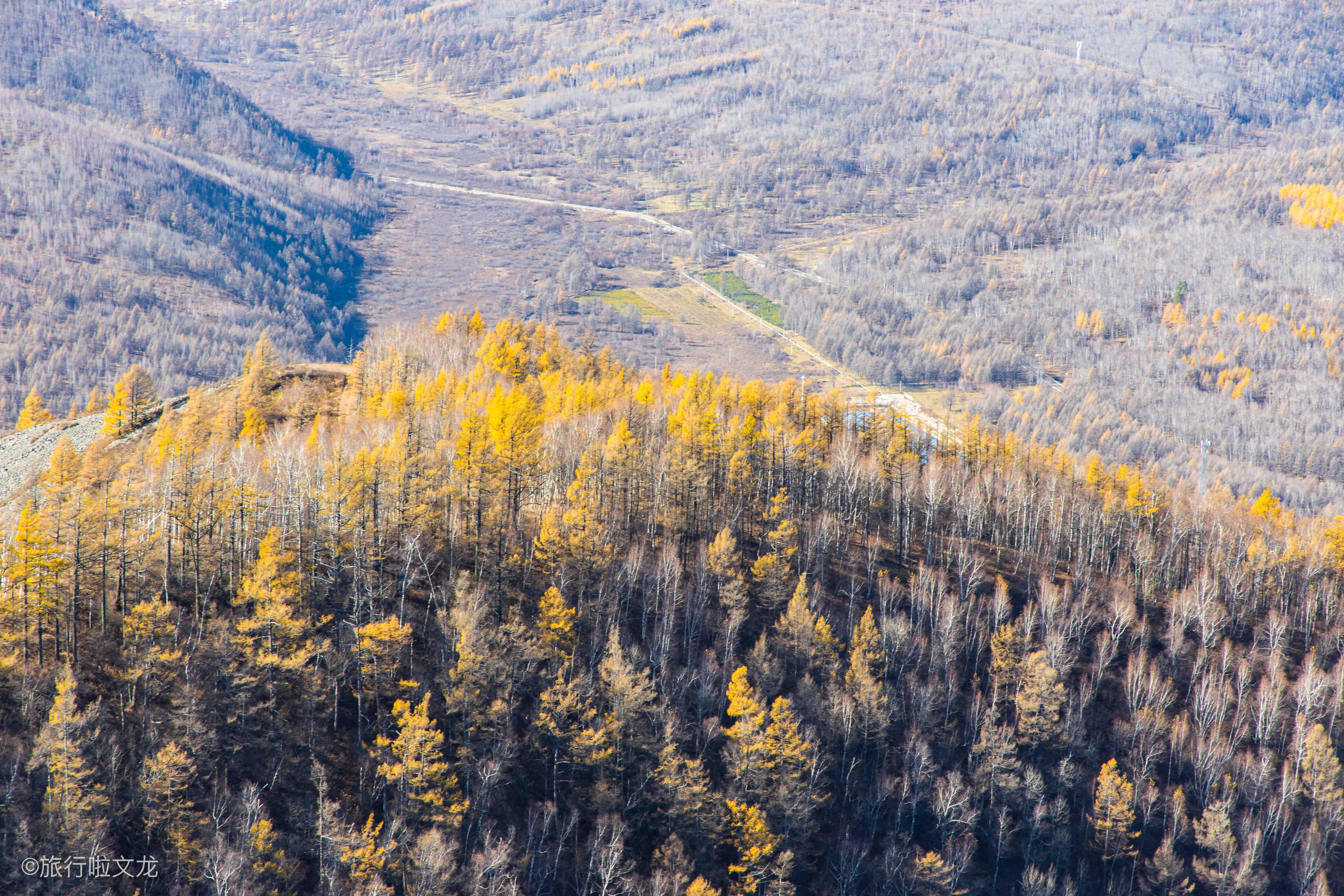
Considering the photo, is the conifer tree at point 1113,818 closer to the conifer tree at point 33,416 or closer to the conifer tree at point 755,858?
the conifer tree at point 755,858

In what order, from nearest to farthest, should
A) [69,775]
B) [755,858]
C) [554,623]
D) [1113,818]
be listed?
[69,775]
[755,858]
[554,623]
[1113,818]

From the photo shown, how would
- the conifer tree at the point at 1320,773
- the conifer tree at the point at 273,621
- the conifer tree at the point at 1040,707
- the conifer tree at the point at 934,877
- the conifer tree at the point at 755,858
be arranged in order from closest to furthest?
1. the conifer tree at the point at 273,621
2. the conifer tree at the point at 755,858
3. the conifer tree at the point at 934,877
4. the conifer tree at the point at 1040,707
5. the conifer tree at the point at 1320,773

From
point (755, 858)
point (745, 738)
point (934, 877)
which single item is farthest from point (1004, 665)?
point (755, 858)

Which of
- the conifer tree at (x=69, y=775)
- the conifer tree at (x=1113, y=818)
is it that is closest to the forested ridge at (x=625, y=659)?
the conifer tree at (x=69, y=775)

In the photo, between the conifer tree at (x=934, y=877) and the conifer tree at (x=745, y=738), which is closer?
the conifer tree at (x=745, y=738)

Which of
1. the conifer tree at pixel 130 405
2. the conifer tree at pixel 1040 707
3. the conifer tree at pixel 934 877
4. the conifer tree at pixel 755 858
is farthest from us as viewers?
the conifer tree at pixel 130 405

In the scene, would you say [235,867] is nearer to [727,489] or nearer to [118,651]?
[118,651]

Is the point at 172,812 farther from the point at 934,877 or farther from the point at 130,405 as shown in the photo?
the point at 130,405

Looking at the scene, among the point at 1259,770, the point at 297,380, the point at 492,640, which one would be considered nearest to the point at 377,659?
the point at 492,640
